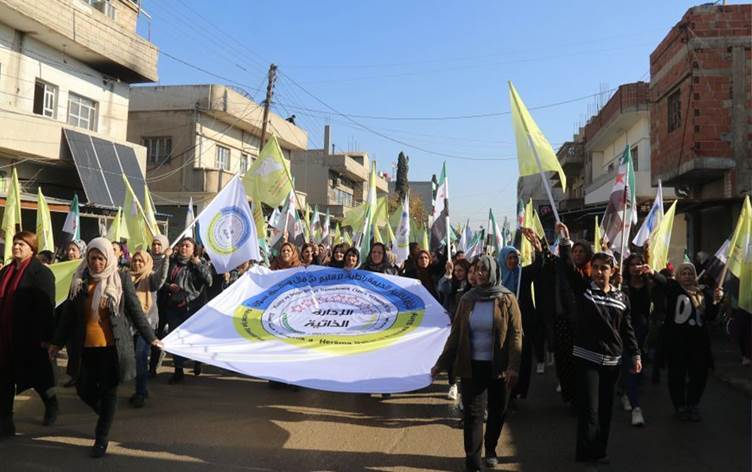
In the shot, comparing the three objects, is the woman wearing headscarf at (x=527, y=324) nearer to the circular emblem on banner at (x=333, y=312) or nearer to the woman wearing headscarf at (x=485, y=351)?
the circular emblem on banner at (x=333, y=312)

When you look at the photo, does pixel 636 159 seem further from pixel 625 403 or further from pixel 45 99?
pixel 45 99

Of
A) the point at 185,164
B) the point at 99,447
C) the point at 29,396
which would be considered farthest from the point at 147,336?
the point at 185,164

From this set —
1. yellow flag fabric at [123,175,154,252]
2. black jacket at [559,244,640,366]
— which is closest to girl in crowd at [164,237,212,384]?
yellow flag fabric at [123,175,154,252]

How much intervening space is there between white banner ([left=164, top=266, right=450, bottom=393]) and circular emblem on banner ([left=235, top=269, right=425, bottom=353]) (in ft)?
0.03

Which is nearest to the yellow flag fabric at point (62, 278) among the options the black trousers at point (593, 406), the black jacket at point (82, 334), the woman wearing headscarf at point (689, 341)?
the black jacket at point (82, 334)

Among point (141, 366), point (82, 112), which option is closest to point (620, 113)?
point (82, 112)

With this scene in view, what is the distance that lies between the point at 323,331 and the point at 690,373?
378 centimetres

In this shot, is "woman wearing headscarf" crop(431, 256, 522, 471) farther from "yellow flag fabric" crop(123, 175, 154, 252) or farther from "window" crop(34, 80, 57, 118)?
"window" crop(34, 80, 57, 118)

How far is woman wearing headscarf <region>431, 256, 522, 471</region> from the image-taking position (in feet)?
14.7

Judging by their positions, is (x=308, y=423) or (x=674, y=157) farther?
(x=674, y=157)

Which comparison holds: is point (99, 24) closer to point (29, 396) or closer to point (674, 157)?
point (29, 396)

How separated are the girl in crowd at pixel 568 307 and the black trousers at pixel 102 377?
3659 mm

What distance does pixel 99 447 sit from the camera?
15.4 ft

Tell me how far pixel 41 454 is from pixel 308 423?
222 cm
